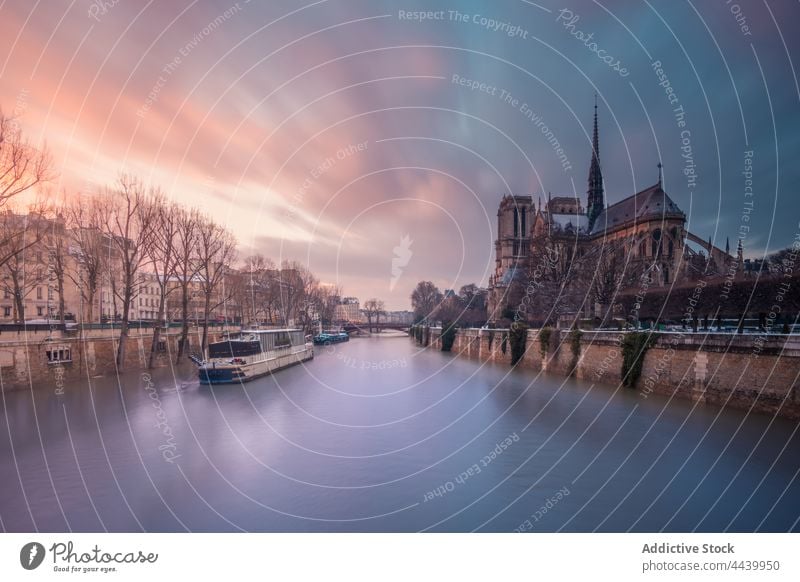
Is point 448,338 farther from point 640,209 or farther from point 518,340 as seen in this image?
point 640,209

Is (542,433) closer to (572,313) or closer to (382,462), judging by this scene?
(382,462)

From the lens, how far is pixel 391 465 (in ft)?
41.2

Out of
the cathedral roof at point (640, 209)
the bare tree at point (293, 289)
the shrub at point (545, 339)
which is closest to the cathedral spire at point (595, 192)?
the cathedral roof at point (640, 209)

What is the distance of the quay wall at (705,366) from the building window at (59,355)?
26580 mm

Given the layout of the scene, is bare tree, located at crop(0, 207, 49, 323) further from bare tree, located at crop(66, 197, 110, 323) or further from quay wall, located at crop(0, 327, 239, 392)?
quay wall, located at crop(0, 327, 239, 392)

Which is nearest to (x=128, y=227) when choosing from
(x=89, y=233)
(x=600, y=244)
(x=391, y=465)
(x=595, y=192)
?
(x=89, y=233)

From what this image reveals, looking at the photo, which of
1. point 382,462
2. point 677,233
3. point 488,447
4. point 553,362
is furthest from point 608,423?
point 677,233

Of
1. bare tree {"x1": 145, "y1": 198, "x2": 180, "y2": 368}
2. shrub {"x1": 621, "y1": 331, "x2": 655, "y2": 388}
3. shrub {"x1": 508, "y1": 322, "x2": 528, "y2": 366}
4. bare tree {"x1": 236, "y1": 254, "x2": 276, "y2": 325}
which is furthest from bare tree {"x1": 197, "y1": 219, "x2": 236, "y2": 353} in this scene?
shrub {"x1": 621, "y1": 331, "x2": 655, "y2": 388}

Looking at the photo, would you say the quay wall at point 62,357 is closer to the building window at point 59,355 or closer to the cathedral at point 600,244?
the building window at point 59,355

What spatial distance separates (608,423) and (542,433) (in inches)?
102

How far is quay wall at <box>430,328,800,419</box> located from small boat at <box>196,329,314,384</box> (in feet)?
56.2

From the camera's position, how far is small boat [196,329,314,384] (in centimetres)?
2508

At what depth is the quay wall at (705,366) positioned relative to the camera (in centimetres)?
1481

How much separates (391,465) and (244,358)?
15717 millimetres
